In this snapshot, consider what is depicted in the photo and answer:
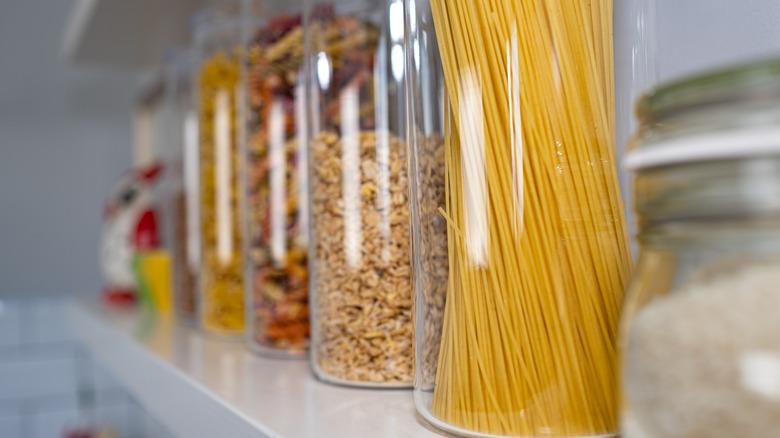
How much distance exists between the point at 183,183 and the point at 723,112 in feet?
2.56

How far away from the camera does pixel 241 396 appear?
1.29 ft

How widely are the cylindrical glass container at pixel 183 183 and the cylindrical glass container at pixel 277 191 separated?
0.71 feet

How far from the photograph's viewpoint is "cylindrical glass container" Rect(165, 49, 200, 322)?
80 cm

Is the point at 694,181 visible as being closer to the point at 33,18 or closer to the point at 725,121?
the point at 725,121

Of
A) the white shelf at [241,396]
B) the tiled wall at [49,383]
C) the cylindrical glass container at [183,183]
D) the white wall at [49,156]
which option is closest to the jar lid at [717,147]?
the white shelf at [241,396]

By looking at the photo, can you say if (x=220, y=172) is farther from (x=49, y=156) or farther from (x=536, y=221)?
(x=49, y=156)

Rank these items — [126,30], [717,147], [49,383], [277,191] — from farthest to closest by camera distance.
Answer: [49,383] < [126,30] < [277,191] < [717,147]

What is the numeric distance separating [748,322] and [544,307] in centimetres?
10

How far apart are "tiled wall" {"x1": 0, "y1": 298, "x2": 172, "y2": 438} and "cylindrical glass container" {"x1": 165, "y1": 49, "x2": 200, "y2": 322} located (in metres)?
0.82

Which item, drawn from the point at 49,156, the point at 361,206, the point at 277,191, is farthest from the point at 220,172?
the point at 49,156

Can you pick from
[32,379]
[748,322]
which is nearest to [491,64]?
[748,322]

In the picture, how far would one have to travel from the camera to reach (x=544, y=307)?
25 cm

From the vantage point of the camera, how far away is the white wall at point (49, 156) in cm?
160

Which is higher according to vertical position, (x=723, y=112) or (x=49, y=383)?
(x=723, y=112)
